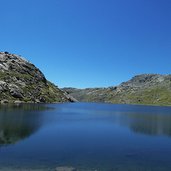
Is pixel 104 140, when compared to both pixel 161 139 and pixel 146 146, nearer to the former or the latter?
pixel 146 146

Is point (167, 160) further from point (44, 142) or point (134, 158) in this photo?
point (44, 142)

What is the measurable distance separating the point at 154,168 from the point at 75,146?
21.4 m

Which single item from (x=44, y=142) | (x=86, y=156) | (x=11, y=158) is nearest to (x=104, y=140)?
(x=44, y=142)

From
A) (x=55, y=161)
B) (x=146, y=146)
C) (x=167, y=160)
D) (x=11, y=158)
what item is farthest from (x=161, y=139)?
(x=11, y=158)

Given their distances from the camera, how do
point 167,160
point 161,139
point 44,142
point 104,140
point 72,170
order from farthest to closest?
1. point 161,139
2. point 104,140
3. point 44,142
4. point 167,160
5. point 72,170

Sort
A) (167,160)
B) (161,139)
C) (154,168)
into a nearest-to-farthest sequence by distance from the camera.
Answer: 1. (154,168)
2. (167,160)
3. (161,139)

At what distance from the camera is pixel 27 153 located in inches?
1919

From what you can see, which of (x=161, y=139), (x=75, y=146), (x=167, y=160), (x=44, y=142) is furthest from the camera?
(x=161, y=139)

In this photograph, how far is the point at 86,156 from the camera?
48.3m

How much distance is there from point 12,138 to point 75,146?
17.5 metres

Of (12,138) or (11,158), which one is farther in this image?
(12,138)

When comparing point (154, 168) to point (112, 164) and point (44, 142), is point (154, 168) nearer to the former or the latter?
point (112, 164)

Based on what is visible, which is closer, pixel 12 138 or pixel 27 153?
pixel 27 153

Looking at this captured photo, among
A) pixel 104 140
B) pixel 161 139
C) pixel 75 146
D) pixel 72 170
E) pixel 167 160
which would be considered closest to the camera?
pixel 72 170
